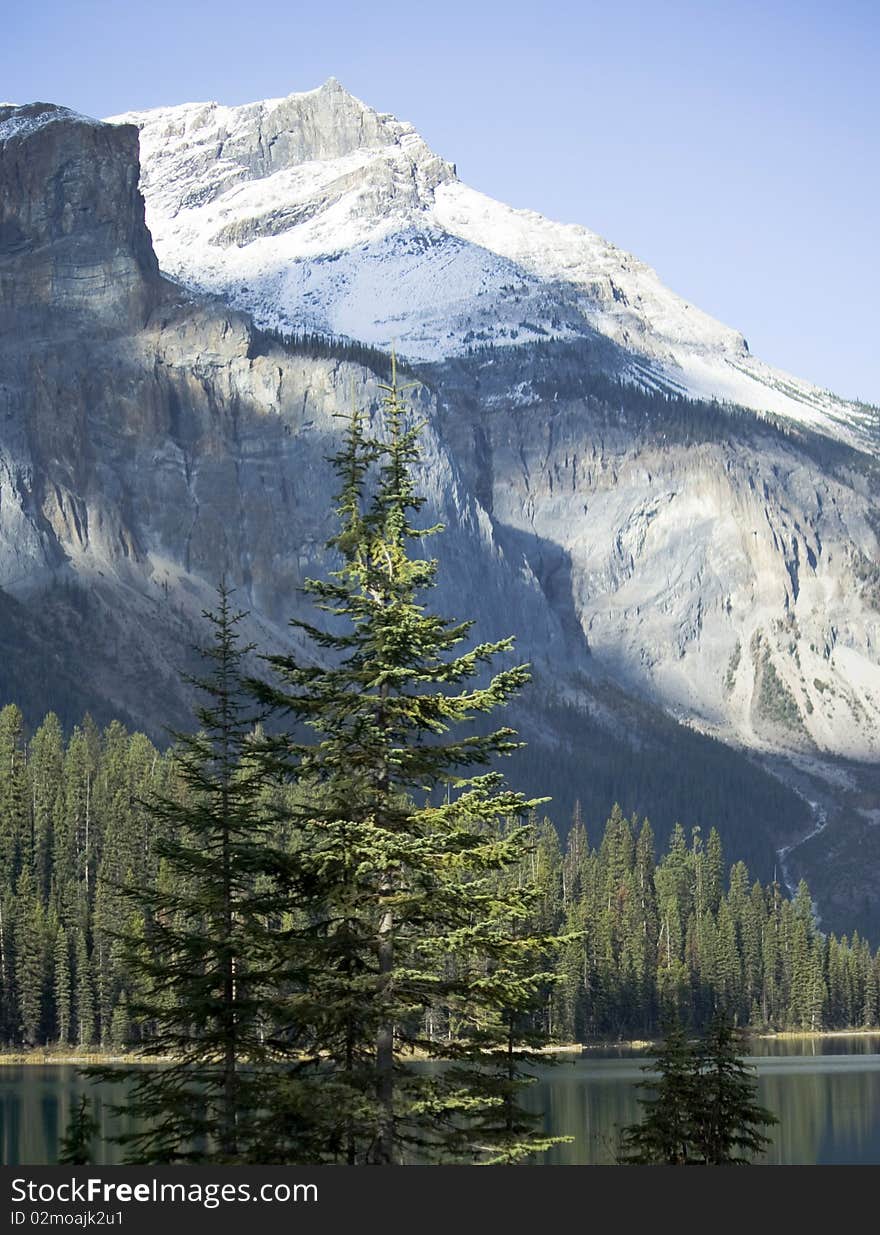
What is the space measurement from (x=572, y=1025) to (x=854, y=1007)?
160ft

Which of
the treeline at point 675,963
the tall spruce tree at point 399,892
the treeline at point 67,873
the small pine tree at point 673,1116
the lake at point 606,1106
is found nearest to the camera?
the tall spruce tree at point 399,892

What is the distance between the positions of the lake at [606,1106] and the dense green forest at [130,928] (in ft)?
23.1

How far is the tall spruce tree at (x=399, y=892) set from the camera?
3161 centimetres

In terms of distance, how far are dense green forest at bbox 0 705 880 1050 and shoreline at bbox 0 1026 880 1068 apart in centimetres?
160

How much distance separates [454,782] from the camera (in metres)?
32.3

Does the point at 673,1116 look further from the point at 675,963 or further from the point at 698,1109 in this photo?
the point at 675,963

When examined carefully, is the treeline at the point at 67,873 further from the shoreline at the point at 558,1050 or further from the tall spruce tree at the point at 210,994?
the tall spruce tree at the point at 210,994

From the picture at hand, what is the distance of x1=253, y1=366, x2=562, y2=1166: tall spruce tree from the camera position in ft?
104

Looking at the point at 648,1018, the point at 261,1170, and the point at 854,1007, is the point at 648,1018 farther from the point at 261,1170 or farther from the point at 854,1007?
the point at 261,1170

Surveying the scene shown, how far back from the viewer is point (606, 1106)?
320ft

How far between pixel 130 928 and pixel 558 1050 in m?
51.3

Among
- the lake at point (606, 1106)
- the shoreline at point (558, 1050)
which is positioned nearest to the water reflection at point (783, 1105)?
the lake at point (606, 1106)

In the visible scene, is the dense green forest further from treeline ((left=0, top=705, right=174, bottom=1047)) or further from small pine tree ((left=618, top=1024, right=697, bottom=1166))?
small pine tree ((left=618, top=1024, right=697, bottom=1166))

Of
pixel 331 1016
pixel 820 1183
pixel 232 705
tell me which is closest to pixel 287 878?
pixel 331 1016
